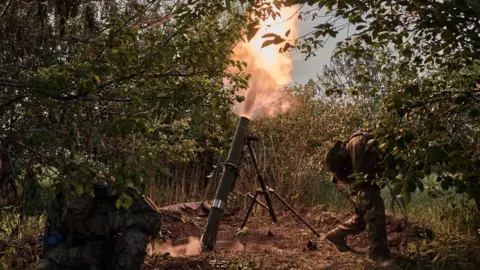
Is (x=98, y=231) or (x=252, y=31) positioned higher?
(x=252, y=31)

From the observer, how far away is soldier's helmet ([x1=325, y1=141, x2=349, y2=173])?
6602 mm

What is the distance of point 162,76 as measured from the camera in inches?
203

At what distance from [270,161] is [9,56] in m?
7.34

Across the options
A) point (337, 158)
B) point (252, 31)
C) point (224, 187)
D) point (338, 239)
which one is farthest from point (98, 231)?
point (338, 239)

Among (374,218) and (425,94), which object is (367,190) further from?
(425,94)

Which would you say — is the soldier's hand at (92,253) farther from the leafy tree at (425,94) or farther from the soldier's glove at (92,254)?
the leafy tree at (425,94)

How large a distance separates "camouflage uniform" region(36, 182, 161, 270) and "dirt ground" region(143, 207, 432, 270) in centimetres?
84

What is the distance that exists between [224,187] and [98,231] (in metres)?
2.38

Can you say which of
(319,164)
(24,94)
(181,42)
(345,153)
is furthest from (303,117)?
(24,94)

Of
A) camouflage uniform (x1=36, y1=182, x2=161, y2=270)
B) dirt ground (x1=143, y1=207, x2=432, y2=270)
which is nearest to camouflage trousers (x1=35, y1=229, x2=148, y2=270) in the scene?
camouflage uniform (x1=36, y1=182, x2=161, y2=270)

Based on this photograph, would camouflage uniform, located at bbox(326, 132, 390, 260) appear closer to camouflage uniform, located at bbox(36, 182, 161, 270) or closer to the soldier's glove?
camouflage uniform, located at bbox(36, 182, 161, 270)

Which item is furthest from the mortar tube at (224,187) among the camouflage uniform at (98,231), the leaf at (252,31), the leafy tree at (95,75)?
the leaf at (252,31)

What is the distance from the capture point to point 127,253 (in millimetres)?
4707

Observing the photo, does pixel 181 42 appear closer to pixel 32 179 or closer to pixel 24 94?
pixel 24 94
